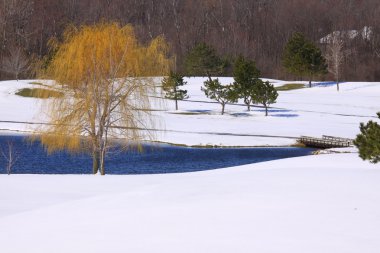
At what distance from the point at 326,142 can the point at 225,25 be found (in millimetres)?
73447

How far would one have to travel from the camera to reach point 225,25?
118 meters

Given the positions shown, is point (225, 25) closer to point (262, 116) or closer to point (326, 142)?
point (262, 116)

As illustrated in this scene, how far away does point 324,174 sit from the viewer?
17312 millimetres

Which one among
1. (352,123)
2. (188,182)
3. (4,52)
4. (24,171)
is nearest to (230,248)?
(188,182)

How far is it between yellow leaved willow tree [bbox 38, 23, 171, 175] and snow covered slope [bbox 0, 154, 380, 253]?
8.39 metres

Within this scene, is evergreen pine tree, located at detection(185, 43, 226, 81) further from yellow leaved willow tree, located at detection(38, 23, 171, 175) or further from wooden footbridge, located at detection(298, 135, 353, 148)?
yellow leaved willow tree, located at detection(38, 23, 171, 175)

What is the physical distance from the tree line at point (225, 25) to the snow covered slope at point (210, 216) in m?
71.3

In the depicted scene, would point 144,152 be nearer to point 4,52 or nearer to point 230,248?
point 230,248

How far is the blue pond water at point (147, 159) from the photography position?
35.8 m

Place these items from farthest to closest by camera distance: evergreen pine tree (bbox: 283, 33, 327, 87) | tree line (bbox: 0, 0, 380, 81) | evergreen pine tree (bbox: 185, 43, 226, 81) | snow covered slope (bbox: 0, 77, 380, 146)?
tree line (bbox: 0, 0, 380, 81) < evergreen pine tree (bbox: 185, 43, 226, 81) < evergreen pine tree (bbox: 283, 33, 327, 87) < snow covered slope (bbox: 0, 77, 380, 146)

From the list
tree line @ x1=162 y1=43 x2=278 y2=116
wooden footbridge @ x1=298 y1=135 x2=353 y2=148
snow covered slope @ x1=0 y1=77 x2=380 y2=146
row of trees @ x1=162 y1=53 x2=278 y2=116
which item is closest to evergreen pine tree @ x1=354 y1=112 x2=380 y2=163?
snow covered slope @ x1=0 y1=77 x2=380 y2=146

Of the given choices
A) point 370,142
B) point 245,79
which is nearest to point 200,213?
point 370,142

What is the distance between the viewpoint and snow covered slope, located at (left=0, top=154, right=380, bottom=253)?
34.0 feet

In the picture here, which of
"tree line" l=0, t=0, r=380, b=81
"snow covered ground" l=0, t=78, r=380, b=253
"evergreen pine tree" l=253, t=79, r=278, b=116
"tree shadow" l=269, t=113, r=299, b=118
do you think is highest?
"tree line" l=0, t=0, r=380, b=81
